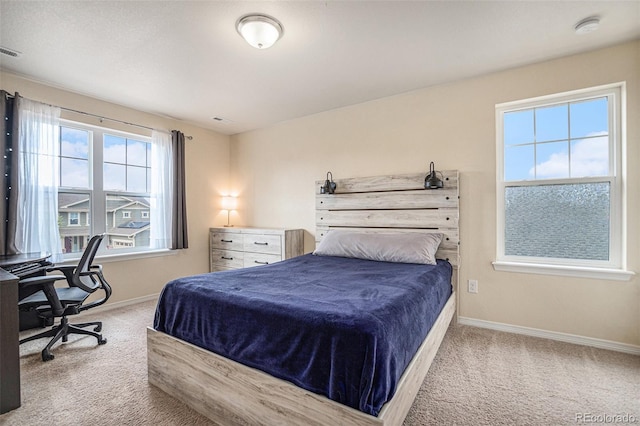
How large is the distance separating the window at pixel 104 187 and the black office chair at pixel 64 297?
0.95m

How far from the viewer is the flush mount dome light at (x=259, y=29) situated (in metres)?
1.93

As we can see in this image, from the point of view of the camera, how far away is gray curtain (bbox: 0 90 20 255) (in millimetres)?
2607

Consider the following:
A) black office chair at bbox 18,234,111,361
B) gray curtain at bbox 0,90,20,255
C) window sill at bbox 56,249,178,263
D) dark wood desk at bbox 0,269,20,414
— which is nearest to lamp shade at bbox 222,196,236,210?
window sill at bbox 56,249,178,263

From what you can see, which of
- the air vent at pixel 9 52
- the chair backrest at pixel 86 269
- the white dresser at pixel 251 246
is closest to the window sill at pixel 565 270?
the white dresser at pixel 251 246

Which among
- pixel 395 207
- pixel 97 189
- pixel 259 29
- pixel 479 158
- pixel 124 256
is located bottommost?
pixel 124 256

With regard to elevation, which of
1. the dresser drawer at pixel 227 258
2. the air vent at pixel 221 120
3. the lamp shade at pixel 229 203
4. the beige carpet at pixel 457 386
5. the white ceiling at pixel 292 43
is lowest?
the beige carpet at pixel 457 386

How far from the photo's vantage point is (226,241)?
14.0ft

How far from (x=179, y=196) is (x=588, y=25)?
4.33 meters

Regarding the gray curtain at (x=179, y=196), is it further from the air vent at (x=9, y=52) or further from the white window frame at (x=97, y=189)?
the air vent at (x=9, y=52)

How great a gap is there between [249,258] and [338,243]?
4.75 ft

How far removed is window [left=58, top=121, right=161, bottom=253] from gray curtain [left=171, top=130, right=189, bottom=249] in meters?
0.33

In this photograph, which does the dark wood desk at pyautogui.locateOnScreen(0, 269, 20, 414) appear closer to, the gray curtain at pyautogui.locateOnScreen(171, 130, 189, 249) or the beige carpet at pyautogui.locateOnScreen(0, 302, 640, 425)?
the beige carpet at pyautogui.locateOnScreen(0, 302, 640, 425)

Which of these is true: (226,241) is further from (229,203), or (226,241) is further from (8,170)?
(8,170)

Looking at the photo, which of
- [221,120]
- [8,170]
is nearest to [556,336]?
[221,120]
